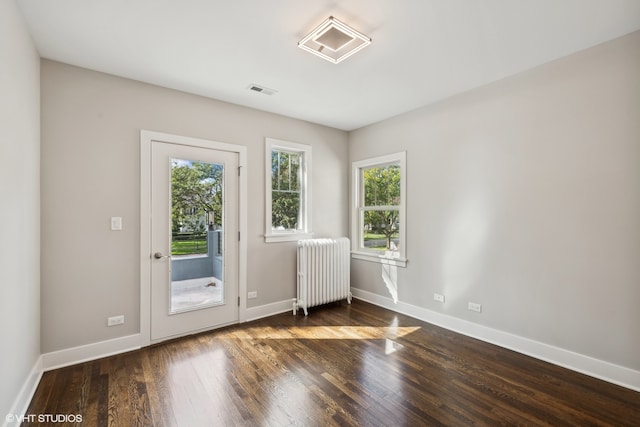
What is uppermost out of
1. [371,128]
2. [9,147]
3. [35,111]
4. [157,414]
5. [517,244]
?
[371,128]

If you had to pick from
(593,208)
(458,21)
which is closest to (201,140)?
(458,21)

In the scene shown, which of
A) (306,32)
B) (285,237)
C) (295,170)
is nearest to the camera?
(306,32)

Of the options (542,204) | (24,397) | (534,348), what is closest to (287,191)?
(542,204)

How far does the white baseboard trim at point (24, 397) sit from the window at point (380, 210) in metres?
3.77

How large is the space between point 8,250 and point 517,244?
4.02m

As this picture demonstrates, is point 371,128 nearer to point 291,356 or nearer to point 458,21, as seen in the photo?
point 458,21

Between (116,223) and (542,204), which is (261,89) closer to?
(116,223)

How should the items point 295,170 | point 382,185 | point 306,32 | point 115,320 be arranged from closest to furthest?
1. point 306,32
2. point 115,320
3. point 295,170
4. point 382,185

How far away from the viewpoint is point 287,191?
429cm

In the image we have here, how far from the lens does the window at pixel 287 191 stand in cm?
404

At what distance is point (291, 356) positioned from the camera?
9.38ft

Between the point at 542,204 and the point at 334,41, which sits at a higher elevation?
the point at 334,41

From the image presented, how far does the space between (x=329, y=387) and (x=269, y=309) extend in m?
1.84

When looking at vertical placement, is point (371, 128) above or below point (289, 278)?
above
